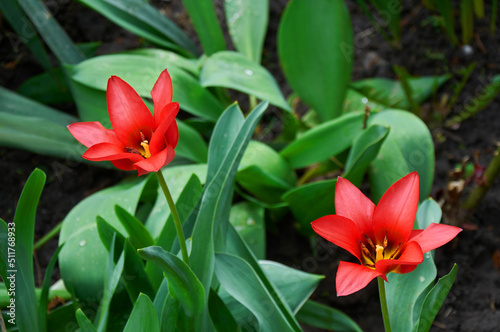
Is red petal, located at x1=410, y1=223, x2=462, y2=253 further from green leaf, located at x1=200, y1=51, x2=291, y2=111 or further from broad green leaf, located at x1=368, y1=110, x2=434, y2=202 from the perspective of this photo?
green leaf, located at x1=200, y1=51, x2=291, y2=111

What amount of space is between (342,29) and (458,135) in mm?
528

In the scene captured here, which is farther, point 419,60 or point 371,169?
point 419,60

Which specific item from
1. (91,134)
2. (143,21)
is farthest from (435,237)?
(143,21)

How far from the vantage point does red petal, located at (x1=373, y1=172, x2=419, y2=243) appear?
60 centimetres

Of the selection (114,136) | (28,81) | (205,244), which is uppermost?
(114,136)

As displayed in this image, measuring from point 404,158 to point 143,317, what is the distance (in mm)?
762

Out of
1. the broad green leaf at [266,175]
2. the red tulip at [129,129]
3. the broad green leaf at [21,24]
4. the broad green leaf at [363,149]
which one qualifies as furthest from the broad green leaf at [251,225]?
the broad green leaf at [21,24]

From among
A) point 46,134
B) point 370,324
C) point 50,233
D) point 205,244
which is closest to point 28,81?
point 46,134

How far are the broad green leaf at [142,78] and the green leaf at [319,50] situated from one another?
11.1 inches

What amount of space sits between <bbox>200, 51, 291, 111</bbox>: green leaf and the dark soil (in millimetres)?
365

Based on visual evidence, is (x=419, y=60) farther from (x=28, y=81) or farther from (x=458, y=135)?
(x=28, y=81)

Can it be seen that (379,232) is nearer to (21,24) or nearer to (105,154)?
(105,154)

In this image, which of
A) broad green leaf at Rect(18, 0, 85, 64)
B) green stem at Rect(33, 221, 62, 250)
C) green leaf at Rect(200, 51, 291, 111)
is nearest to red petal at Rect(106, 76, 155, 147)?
green leaf at Rect(200, 51, 291, 111)

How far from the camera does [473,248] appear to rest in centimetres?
135
